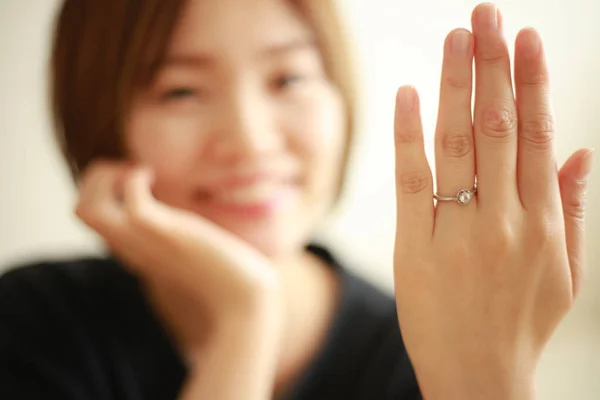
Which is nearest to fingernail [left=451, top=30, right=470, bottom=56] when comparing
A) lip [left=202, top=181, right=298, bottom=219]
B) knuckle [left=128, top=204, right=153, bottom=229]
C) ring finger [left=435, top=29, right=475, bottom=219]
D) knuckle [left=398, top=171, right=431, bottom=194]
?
ring finger [left=435, top=29, right=475, bottom=219]

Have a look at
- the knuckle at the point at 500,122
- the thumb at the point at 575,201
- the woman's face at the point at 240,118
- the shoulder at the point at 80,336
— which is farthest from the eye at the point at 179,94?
the thumb at the point at 575,201

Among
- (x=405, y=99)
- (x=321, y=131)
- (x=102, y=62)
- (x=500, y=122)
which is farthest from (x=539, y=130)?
(x=102, y=62)

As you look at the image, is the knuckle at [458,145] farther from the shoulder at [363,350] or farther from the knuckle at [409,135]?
the shoulder at [363,350]

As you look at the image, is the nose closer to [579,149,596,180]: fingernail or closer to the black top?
the black top

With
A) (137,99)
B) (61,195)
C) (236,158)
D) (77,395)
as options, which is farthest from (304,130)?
(77,395)

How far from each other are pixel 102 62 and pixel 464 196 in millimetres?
450

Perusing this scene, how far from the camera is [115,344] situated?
611 mm

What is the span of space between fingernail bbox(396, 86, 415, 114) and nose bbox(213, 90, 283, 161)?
170 mm

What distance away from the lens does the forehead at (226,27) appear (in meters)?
0.55

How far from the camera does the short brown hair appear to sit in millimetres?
550

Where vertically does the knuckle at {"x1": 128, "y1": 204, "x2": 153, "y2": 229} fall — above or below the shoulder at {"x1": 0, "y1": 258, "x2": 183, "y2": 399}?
above

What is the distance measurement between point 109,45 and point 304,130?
0.85ft

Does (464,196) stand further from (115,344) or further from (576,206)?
(115,344)

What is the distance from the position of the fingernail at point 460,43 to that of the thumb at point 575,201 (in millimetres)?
169
